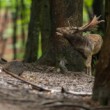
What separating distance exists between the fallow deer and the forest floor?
2.54ft

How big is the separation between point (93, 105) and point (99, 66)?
2.62 feet

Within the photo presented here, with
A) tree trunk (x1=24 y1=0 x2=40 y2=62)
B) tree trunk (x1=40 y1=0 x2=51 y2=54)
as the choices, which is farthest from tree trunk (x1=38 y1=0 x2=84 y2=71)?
tree trunk (x1=24 y1=0 x2=40 y2=62)

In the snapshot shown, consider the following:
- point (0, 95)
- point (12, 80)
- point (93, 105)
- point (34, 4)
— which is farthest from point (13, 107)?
point (34, 4)

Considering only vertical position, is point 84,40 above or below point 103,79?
above

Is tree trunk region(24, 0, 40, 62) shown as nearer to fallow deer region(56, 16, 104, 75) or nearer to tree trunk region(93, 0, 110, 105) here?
fallow deer region(56, 16, 104, 75)

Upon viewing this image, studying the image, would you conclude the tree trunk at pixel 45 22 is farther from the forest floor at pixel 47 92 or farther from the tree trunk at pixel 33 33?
the forest floor at pixel 47 92

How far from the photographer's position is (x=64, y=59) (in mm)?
13250

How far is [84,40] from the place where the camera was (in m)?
13.3

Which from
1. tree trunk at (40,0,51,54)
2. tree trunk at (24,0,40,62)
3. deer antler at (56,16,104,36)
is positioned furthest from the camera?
tree trunk at (24,0,40,62)

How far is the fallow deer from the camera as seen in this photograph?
12.8 m

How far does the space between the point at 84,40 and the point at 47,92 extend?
159 inches

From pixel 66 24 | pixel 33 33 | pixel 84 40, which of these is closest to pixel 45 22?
pixel 33 33

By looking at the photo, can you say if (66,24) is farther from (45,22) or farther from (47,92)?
(47,92)

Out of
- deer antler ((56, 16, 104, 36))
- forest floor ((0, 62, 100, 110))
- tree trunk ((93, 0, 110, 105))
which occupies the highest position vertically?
deer antler ((56, 16, 104, 36))
